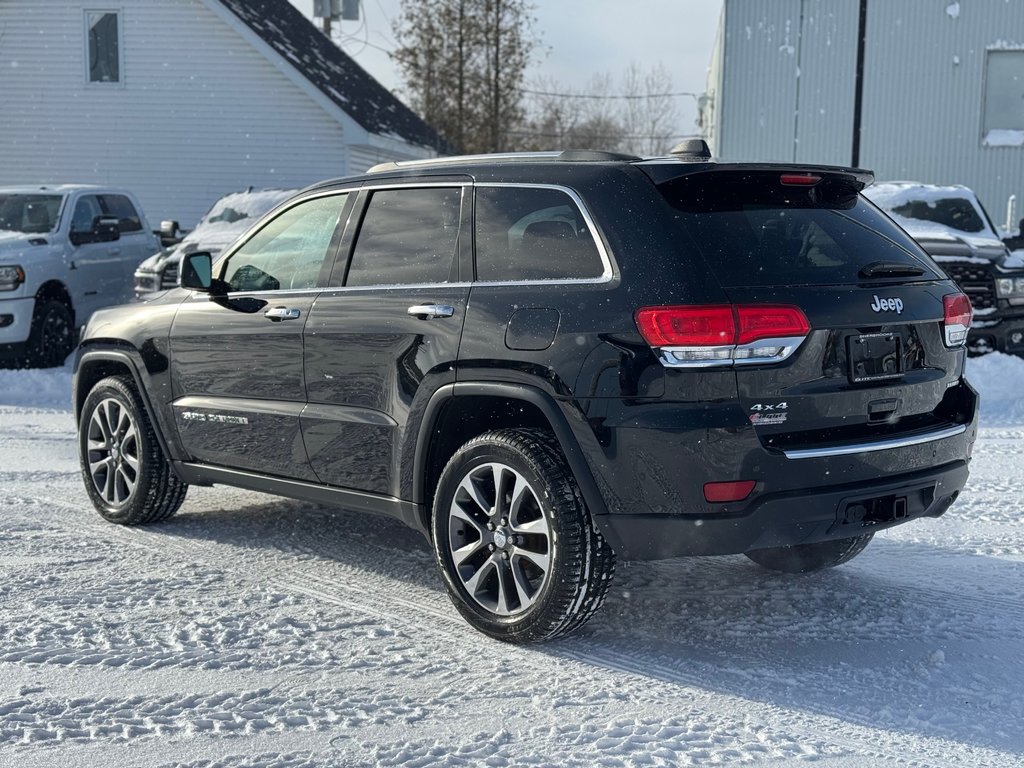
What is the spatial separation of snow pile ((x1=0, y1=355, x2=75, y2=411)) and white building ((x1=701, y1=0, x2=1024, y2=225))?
15.9m

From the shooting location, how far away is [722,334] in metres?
4.01

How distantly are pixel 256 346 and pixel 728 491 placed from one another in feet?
8.07

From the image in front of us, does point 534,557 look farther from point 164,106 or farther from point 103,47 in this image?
point 103,47

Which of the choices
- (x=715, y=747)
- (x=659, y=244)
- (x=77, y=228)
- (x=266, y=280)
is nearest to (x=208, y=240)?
(x=77, y=228)

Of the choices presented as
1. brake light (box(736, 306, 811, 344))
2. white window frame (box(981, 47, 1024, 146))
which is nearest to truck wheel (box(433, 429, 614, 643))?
brake light (box(736, 306, 811, 344))

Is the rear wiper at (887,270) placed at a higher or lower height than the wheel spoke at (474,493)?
higher

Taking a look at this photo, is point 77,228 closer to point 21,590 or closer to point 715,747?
point 21,590

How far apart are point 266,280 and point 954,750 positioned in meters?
3.58

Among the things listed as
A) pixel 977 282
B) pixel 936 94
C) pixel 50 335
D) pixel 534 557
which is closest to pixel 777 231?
pixel 534 557

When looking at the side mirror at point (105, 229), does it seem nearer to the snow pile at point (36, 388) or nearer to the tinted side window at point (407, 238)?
the snow pile at point (36, 388)

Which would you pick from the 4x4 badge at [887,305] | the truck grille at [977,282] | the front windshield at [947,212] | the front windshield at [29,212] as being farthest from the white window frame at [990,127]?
the 4x4 badge at [887,305]

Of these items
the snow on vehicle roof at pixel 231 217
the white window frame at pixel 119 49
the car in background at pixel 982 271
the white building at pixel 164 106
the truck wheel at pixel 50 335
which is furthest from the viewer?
the white window frame at pixel 119 49

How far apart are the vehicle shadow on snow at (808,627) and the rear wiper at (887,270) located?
135 cm

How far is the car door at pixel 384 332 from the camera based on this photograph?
4797 mm
